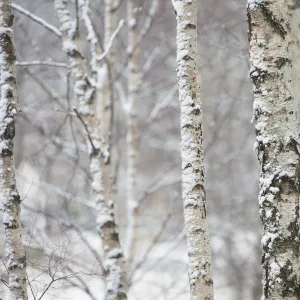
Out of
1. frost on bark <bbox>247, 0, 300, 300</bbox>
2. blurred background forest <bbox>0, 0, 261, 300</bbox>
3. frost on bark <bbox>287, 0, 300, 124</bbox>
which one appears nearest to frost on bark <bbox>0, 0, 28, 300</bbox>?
frost on bark <bbox>247, 0, 300, 300</bbox>

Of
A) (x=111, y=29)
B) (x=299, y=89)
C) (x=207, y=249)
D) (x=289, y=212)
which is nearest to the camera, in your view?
(x=289, y=212)

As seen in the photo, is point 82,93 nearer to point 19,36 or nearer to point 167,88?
point 167,88

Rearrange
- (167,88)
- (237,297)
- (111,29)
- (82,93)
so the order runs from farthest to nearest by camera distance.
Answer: (237,297), (167,88), (111,29), (82,93)

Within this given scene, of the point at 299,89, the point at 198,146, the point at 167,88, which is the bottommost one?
the point at 198,146

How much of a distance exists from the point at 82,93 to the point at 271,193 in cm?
310

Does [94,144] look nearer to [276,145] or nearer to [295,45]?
[295,45]

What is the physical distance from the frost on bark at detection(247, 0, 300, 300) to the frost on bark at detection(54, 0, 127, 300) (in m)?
2.58

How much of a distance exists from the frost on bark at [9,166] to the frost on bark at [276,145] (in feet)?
6.22

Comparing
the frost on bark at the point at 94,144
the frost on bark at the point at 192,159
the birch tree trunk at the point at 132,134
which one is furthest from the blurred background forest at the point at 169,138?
the frost on bark at the point at 192,159

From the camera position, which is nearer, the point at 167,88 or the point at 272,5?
the point at 272,5

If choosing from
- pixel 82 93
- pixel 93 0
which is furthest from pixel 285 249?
pixel 93 0

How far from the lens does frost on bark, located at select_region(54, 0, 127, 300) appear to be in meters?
5.84

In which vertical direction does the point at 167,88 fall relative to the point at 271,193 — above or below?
above

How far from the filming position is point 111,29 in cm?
802
